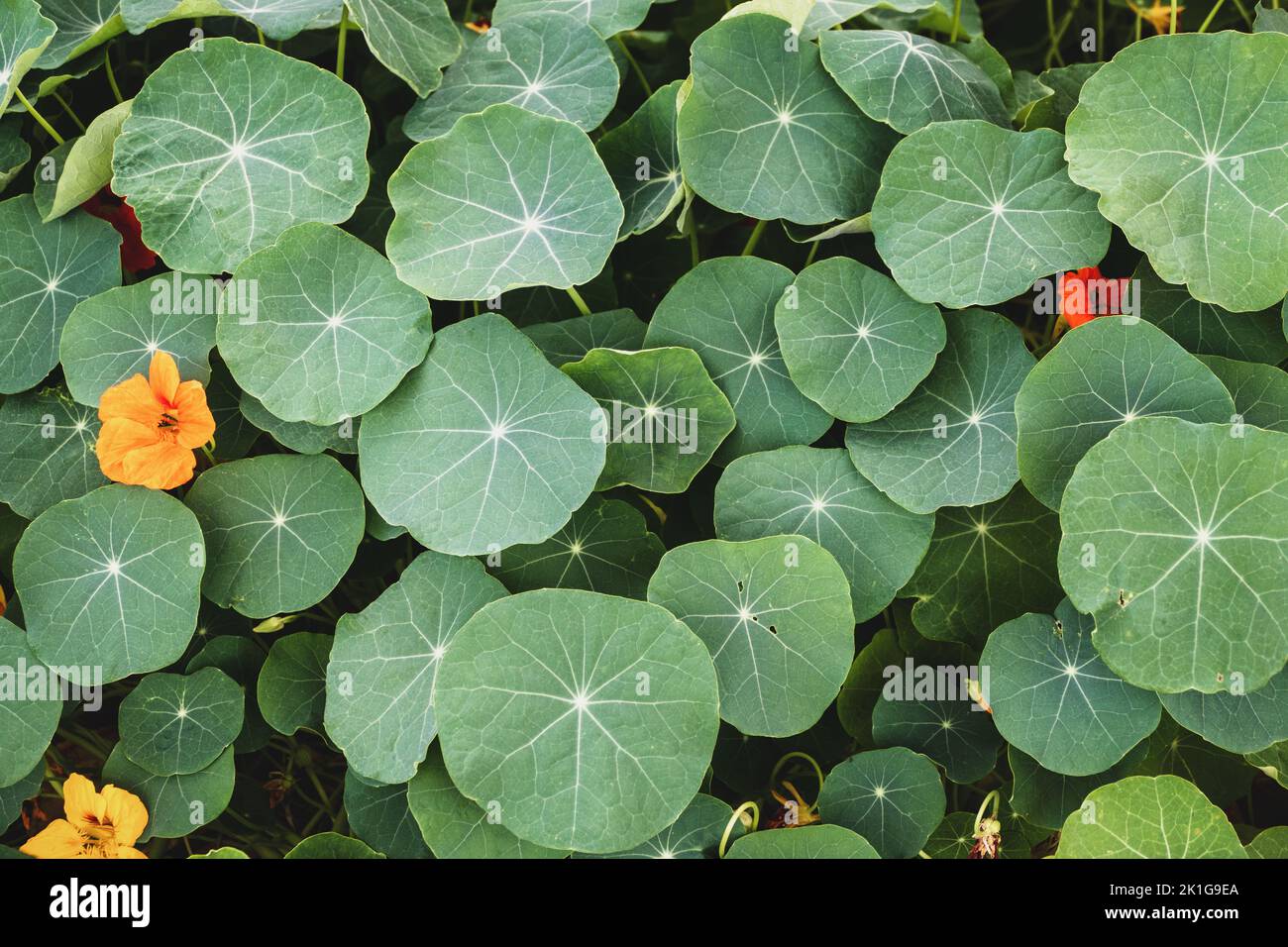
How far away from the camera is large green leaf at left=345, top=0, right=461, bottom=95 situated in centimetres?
151

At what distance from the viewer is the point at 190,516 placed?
145 cm

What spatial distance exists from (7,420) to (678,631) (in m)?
1.19

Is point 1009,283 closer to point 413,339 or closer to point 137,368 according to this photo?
point 413,339

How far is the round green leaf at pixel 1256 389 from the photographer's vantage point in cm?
139

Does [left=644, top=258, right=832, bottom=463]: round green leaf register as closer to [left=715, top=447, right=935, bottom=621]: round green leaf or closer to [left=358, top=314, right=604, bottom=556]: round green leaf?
[left=715, top=447, right=935, bottom=621]: round green leaf

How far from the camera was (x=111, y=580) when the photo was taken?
1465mm

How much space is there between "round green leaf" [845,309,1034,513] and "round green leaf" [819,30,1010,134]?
1.07 ft

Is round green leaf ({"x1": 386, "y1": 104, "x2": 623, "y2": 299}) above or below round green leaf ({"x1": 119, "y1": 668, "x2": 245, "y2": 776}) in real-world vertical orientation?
above

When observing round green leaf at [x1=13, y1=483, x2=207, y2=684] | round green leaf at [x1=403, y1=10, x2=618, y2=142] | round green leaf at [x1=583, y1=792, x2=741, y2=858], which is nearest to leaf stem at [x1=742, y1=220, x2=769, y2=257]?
round green leaf at [x1=403, y1=10, x2=618, y2=142]

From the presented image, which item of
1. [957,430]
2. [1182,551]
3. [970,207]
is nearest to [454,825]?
[957,430]

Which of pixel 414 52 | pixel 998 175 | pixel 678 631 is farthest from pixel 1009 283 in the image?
pixel 414 52

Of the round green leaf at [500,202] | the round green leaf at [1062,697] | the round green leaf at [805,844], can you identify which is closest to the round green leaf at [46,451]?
the round green leaf at [500,202]

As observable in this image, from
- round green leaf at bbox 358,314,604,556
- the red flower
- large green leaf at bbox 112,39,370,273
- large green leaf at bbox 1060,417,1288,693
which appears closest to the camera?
large green leaf at bbox 1060,417,1288,693

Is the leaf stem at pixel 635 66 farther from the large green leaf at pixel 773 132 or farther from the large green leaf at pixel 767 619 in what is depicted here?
the large green leaf at pixel 767 619
